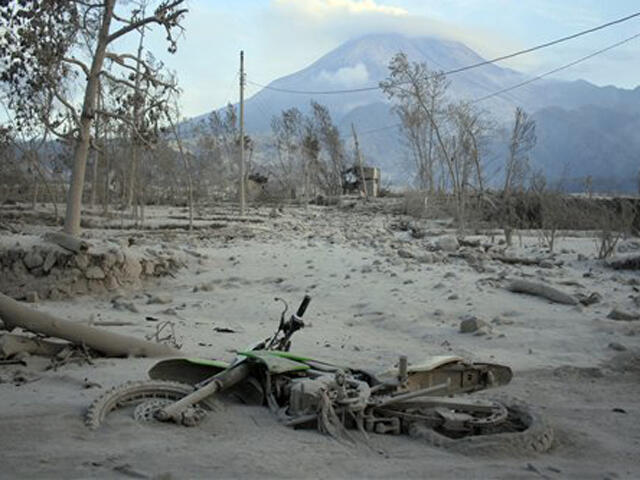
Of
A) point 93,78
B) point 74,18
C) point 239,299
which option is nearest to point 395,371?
point 239,299

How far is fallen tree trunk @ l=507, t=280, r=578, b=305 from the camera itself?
26.7ft

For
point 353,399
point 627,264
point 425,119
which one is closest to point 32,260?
point 353,399

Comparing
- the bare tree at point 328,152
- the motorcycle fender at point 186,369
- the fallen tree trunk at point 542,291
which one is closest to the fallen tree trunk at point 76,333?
the motorcycle fender at point 186,369

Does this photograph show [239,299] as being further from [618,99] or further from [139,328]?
[618,99]

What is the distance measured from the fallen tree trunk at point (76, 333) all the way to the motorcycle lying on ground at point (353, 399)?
131 cm

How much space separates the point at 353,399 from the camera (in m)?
3.53

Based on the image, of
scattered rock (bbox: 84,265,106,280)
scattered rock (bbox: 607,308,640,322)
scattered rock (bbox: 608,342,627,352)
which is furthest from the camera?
scattered rock (bbox: 84,265,106,280)

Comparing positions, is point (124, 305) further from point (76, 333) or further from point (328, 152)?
point (328, 152)

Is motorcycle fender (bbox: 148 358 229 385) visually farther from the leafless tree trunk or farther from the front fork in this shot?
the leafless tree trunk

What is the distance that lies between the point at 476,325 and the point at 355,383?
3423 millimetres

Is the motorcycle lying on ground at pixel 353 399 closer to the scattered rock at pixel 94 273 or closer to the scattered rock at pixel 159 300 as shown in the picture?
the scattered rock at pixel 159 300

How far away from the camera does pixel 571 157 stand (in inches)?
2943

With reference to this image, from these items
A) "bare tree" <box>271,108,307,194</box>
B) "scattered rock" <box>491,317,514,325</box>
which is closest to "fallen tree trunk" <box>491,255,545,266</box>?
"scattered rock" <box>491,317,514,325</box>

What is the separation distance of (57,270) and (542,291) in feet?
21.1
